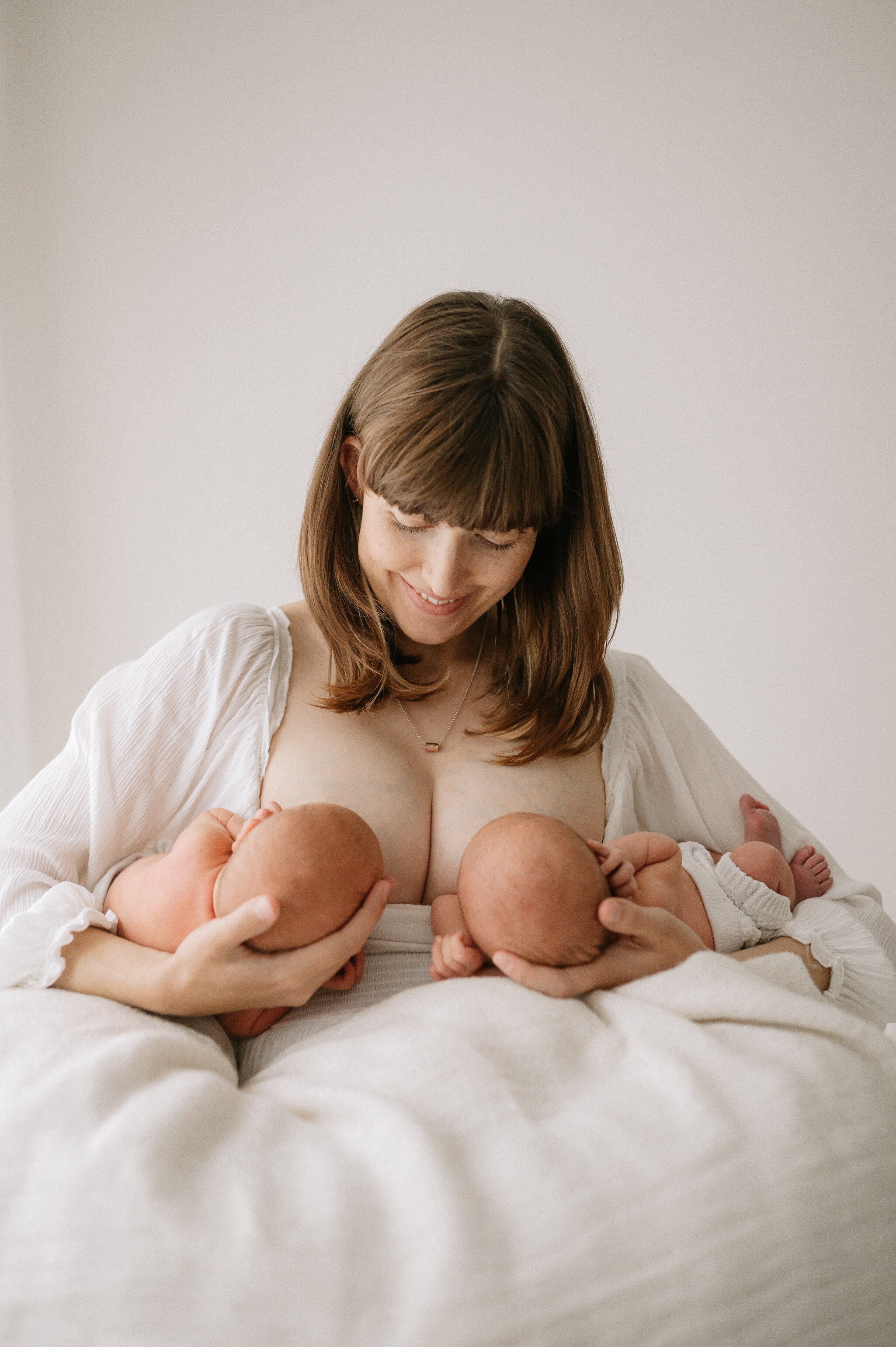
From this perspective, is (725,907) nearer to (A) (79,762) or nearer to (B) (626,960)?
(B) (626,960)

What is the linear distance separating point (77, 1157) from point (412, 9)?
2652mm

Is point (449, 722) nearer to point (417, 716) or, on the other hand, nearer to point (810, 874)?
point (417, 716)

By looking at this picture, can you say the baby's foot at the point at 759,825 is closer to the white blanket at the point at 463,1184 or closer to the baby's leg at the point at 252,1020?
the white blanket at the point at 463,1184

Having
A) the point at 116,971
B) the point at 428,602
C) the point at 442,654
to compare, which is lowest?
the point at 116,971

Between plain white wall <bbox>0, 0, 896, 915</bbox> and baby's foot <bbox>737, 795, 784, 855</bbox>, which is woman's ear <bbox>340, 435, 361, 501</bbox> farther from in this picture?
plain white wall <bbox>0, 0, 896, 915</bbox>

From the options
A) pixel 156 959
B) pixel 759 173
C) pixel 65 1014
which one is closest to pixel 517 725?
pixel 156 959

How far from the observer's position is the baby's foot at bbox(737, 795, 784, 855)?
160cm

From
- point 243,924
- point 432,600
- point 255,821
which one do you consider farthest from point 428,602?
point 243,924

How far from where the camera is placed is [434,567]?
4.17 ft

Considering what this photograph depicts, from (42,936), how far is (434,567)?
657 millimetres

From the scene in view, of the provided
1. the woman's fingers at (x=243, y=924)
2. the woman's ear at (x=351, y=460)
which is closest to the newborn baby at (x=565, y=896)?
the woman's fingers at (x=243, y=924)

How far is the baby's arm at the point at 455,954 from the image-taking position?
1.15 m

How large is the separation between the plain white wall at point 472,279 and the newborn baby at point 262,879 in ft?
4.91

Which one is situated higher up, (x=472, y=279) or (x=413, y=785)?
(x=472, y=279)
